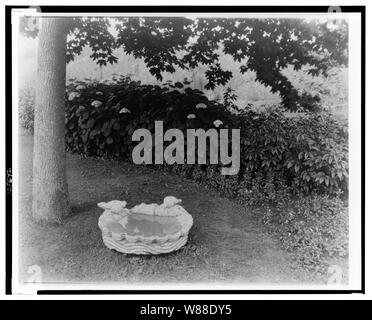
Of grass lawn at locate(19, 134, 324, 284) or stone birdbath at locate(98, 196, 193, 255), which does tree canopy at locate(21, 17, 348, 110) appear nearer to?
grass lawn at locate(19, 134, 324, 284)

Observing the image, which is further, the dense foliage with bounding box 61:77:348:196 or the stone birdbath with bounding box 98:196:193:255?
the dense foliage with bounding box 61:77:348:196

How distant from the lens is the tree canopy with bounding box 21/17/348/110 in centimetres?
376

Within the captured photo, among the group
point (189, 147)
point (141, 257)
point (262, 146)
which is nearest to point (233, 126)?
point (262, 146)

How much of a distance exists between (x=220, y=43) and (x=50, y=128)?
68.9 inches

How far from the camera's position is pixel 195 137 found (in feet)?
12.5

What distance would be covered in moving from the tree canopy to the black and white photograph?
0.01m

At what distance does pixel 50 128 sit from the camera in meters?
3.82

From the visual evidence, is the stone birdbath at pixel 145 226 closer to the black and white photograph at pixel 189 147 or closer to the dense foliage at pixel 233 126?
the black and white photograph at pixel 189 147

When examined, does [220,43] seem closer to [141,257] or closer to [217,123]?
[217,123]

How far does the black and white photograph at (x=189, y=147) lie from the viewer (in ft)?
12.3

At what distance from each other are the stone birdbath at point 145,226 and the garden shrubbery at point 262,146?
1.28ft

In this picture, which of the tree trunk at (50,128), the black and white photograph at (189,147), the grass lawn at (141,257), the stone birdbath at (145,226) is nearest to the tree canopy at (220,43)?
the black and white photograph at (189,147)

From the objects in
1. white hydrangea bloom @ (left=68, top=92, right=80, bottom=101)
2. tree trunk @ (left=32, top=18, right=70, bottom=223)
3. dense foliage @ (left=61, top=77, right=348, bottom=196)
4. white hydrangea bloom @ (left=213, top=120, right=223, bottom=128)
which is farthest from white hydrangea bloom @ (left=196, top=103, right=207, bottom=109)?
tree trunk @ (left=32, top=18, right=70, bottom=223)
